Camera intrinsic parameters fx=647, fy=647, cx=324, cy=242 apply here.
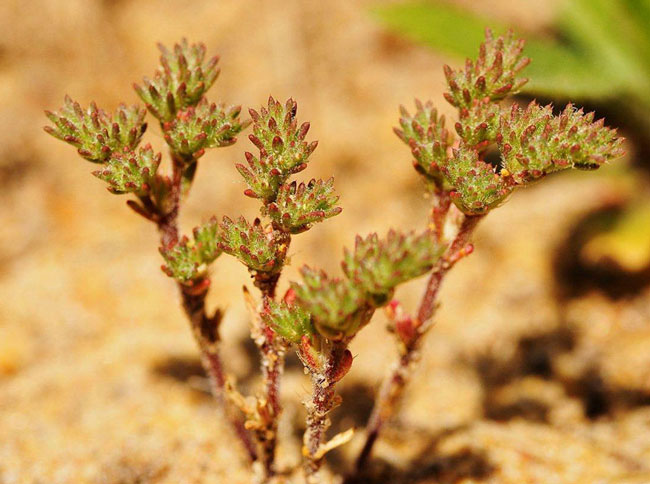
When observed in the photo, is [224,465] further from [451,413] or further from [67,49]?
[67,49]

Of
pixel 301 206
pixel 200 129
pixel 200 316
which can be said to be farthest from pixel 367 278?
pixel 200 316

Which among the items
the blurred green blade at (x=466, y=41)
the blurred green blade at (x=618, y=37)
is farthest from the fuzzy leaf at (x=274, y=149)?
the blurred green blade at (x=618, y=37)

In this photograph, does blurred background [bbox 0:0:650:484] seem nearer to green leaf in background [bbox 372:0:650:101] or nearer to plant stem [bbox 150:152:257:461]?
green leaf in background [bbox 372:0:650:101]

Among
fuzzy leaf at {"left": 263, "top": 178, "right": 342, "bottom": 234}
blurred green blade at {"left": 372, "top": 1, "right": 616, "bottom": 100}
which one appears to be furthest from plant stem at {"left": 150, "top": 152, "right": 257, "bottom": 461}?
blurred green blade at {"left": 372, "top": 1, "right": 616, "bottom": 100}

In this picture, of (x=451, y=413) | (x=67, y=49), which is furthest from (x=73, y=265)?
(x=451, y=413)

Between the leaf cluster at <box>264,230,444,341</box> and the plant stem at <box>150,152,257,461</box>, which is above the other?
the plant stem at <box>150,152,257,461</box>

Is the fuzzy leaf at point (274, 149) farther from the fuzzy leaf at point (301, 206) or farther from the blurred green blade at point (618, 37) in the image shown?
the blurred green blade at point (618, 37)
